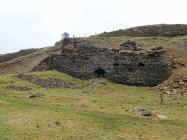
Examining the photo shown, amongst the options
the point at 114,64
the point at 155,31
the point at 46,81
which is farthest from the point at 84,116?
the point at 155,31

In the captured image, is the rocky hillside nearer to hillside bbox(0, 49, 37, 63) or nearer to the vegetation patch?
hillside bbox(0, 49, 37, 63)

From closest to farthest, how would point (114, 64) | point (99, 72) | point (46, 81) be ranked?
point (46, 81)
point (114, 64)
point (99, 72)

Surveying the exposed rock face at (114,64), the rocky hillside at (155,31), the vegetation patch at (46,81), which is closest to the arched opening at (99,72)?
the exposed rock face at (114,64)

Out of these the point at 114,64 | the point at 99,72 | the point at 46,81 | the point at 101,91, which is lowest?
the point at 101,91

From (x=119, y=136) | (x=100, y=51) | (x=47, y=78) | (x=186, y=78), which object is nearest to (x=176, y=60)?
(x=186, y=78)

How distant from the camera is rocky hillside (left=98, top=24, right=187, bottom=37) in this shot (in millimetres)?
65375

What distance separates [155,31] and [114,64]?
17502 mm

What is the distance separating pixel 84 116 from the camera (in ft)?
109

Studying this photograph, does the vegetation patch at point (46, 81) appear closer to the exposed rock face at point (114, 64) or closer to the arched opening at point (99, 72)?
the arched opening at point (99, 72)

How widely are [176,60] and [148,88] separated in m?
4.67

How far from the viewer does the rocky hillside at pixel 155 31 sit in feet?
214

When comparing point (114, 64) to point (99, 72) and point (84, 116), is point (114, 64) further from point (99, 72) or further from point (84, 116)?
point (84, 116)

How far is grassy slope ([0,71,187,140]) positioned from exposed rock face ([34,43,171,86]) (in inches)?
219

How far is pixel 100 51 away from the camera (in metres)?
53.5
